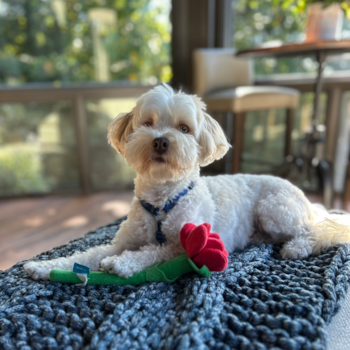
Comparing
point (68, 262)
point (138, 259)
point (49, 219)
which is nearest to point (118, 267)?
point (138, 259)

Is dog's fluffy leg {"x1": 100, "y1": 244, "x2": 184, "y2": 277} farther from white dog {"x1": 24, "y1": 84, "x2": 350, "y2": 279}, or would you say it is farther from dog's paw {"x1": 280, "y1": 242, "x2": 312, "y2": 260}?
dog's paw {"x1": 280, "y1": 242, "x2": 312, "y2": 260}

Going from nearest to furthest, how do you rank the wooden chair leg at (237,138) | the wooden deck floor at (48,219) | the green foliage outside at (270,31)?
the wooden deck floor at (48,219) → the wooden chair leg at (237,138) → the green foliage outside at (270,31)

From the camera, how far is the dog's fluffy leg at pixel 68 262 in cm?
118

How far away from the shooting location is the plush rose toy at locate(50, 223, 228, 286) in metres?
1.11

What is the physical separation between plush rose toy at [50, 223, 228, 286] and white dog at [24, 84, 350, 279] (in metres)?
0.03

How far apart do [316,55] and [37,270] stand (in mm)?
2235

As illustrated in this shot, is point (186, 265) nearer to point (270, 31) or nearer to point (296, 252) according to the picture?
point (296, 252)

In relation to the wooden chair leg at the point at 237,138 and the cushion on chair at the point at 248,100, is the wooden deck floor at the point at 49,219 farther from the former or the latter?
the cushion on chair at the point at 248,100

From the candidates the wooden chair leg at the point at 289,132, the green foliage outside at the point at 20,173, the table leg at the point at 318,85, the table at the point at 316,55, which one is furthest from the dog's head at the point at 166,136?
the green foliage outside at the point at 20,173

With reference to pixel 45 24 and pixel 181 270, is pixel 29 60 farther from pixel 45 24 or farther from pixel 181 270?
pixel 181 270

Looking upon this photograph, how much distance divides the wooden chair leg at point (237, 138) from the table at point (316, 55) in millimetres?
554

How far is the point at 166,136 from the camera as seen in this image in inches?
46.5

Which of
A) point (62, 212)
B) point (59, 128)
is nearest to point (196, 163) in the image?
point (62, 212)

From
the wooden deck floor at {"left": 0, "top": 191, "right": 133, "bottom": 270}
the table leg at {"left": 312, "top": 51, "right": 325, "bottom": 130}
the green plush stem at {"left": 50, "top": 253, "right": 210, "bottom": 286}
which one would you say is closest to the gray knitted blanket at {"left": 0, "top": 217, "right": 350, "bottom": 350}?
the green plush stem at {"left": 50, "top": 253, "right": 210, "bottom": 286}
